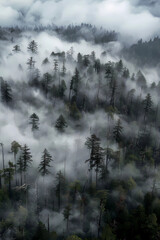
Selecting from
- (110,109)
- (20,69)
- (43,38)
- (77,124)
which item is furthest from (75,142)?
(43,38)

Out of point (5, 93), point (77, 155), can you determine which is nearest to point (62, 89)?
point (5, 93)

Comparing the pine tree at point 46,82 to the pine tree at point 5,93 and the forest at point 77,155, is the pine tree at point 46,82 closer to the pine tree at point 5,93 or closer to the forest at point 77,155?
the forest at point 77,155

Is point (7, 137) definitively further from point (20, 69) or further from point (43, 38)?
point (43, 38)

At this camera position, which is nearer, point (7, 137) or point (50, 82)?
point (7, 137)

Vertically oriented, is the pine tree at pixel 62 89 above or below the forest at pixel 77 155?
above

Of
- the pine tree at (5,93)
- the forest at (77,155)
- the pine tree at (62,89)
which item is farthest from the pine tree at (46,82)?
the pine tree at (5,93)

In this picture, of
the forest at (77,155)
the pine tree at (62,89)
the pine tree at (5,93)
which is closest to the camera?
the forest at (77,155)

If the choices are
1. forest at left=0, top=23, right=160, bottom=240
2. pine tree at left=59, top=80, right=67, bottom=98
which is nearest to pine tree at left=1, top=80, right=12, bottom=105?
forest at left=0, top=23, right=160, bottom=240

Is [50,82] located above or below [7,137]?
above
